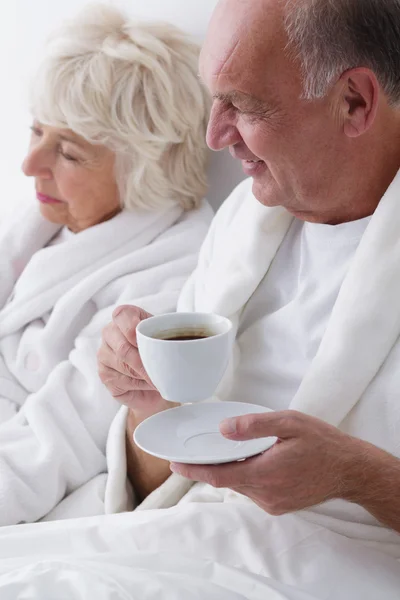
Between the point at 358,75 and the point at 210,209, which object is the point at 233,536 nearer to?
the point at 358,75

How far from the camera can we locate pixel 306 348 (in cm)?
147

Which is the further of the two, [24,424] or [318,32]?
[24,424]

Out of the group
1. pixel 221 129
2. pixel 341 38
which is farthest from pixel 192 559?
pixel 341 38

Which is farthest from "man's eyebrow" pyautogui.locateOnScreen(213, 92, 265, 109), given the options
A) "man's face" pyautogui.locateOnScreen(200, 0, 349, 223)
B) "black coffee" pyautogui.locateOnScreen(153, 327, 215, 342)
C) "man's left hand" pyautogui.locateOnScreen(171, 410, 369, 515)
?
"man's left hand" pyautogui.locateOnScreen(171, 410, 369, 515)

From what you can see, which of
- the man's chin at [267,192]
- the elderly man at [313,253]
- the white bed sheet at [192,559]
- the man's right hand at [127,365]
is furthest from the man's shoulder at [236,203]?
the white bed sheet at [192,559]

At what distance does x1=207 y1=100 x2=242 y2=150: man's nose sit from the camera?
138cm

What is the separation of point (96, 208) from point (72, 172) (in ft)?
0.37

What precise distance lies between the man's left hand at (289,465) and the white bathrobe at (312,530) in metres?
0.14

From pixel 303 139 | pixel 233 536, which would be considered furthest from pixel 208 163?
pixel 233 536

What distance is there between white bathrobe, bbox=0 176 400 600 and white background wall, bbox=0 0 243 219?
0.87 m

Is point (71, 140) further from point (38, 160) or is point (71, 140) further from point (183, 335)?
point (183, 335)

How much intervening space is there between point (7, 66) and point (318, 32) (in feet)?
5.28

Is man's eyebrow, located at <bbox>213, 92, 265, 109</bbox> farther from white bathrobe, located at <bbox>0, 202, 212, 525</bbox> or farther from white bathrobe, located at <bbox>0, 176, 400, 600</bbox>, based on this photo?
white bathrobe, located at <bbox>0, 202, 212, 525</bbox>

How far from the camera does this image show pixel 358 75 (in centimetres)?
129
